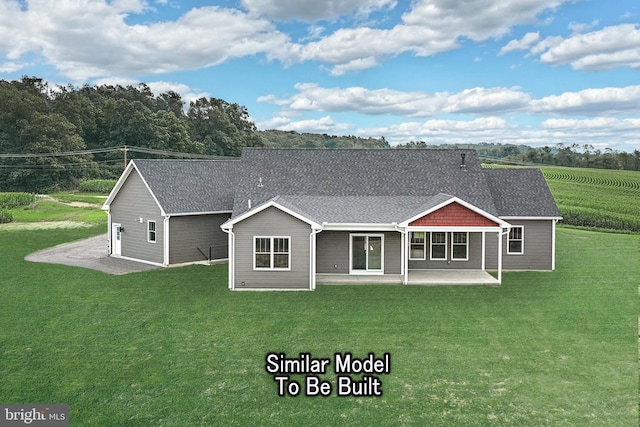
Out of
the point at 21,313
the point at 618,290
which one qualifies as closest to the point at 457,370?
the point at 618,290

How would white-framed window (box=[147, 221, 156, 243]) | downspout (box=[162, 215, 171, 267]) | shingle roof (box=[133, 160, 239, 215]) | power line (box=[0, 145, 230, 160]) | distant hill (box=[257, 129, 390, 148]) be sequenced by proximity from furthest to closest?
distant hill (box=[257, 129, 390, 148]) < power line (box=[0, 145, 230, 160]) < white-framed window (box=[147, 221, 156, 243]) < shingle roof (box=[133, 160, 239, 215]) < downspout (box=[162, 215, 171, 267])

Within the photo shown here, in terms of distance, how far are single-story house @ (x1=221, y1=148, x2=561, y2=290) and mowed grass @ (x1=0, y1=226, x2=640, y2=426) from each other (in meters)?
1.32

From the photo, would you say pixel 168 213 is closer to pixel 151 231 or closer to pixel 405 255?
pixel 151 231

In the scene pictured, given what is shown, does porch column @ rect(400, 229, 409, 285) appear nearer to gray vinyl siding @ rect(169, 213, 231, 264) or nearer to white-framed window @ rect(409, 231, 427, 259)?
white-framed window @ rect(409, 231, 427, 259)

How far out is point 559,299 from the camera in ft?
52.4

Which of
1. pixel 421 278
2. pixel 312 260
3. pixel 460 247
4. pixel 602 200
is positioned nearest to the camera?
pixel 312 260

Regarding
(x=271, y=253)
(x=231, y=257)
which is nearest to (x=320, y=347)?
(x=271, y=253)

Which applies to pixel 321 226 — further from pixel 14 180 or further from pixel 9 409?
pixel 14 180

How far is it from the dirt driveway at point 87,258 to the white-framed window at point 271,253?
19.9 feet

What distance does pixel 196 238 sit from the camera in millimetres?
22516

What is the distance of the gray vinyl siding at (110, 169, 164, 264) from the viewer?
22.1 meters

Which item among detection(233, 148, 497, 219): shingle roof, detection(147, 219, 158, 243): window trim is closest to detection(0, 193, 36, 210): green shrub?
detection(147, 219, 158, 243): window trim

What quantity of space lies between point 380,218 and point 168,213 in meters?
9.07

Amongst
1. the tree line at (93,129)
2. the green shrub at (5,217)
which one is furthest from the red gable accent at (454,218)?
the tree line at (93,129)
